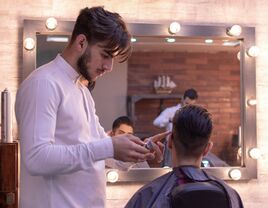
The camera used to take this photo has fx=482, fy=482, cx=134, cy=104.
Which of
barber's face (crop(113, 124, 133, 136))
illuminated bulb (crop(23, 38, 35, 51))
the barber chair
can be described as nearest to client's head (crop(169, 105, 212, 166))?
the barber chair

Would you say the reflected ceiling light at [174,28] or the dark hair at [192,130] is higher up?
the reflected ceiling light at [174,28]

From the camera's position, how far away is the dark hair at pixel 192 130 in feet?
4.84

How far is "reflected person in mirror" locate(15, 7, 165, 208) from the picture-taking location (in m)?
1.08

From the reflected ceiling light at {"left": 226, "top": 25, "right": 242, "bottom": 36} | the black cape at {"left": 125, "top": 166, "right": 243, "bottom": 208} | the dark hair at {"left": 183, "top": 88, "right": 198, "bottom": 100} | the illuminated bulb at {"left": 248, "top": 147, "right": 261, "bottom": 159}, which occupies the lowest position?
the black cape at {"left": 125, "top": 166, "right": 243, "bottom": 208}

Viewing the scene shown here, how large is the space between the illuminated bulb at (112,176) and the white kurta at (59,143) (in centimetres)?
89

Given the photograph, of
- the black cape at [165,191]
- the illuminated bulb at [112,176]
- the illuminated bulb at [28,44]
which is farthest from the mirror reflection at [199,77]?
the black cape at [165,191]

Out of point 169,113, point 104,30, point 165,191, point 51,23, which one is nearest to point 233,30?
point 169,113

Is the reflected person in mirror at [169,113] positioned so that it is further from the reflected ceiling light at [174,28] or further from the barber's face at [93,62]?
the barber's face at [93,62]

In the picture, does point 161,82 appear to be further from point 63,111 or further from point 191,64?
point 63,111

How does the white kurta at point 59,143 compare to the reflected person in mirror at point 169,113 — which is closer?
the white kurta at point 59,143

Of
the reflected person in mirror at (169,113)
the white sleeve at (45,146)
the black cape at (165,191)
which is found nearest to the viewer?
the white sleeve at (45,146)

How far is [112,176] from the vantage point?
7.22ft

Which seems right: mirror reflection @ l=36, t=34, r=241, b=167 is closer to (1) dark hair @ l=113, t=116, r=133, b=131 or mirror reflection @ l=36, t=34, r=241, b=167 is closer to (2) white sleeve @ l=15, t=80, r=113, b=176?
(1) dark hair @ l=113, t=116, r=133, b=131

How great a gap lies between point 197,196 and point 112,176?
0.90 metres
